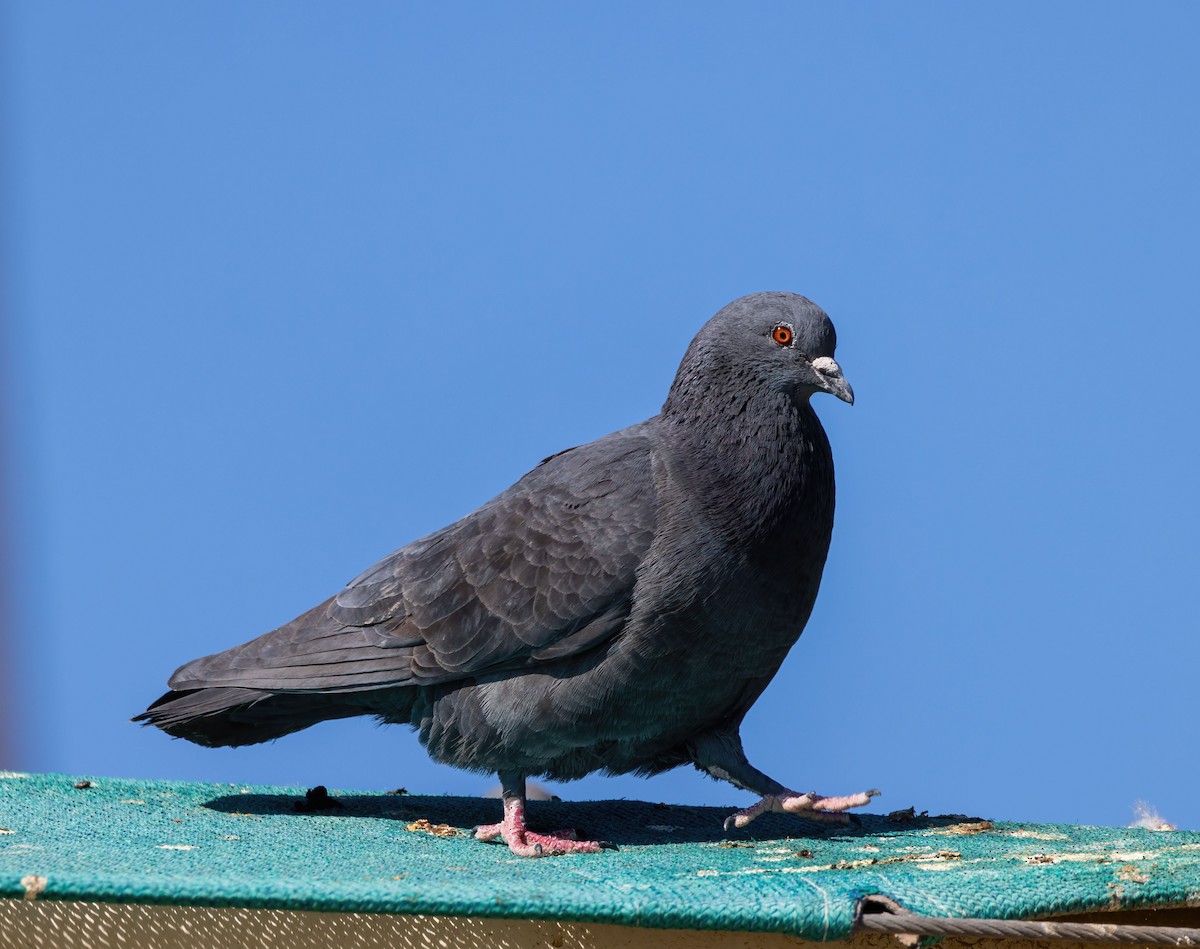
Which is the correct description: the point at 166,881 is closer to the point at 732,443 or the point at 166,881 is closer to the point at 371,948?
the point at 371,948

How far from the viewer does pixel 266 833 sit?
15.8 feet

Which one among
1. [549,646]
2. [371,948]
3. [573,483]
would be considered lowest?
[371,948]

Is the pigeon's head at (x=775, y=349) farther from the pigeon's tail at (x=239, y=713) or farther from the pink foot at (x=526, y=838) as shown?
the pigeon's tail at (x=239, y=713)

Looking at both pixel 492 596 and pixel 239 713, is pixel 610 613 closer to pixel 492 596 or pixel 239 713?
pixel 492 596

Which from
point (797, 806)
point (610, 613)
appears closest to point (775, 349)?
point (610, 613)

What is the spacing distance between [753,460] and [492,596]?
1047mm

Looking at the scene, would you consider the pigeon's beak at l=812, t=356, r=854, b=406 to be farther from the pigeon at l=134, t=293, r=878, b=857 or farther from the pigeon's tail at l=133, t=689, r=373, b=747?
the pigeon's tail at l=133, t=689, r=373, b=747

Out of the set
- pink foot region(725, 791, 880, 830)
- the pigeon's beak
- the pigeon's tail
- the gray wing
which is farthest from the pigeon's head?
the pigeon's tail

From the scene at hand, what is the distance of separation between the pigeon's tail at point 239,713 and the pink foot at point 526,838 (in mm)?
757

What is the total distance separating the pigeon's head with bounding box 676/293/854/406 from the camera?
202 inches

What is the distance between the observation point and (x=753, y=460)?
197 inches

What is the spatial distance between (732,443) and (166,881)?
250cm

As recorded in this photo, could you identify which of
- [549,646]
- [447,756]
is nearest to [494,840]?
[447,756]

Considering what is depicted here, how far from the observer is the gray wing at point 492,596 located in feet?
16.0
